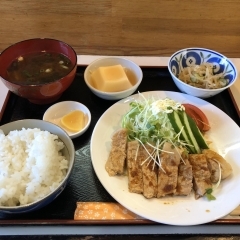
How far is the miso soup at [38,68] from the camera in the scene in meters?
1.67

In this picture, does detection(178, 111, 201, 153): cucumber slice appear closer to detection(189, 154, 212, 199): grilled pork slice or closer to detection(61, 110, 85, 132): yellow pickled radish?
detection(189, 154, 212, 199): grilled pork slice

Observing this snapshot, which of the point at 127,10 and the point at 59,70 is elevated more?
the point at 127,10

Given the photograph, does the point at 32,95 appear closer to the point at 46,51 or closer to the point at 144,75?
the point at 46,51

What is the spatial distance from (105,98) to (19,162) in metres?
0.66

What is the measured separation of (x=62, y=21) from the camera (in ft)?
6.97

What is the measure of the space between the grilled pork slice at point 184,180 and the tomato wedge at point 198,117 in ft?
1.11

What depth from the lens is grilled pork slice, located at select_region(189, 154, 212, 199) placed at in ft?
4.44

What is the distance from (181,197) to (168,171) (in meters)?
0.14

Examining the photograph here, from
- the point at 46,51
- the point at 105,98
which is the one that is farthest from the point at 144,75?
the point at 46,51

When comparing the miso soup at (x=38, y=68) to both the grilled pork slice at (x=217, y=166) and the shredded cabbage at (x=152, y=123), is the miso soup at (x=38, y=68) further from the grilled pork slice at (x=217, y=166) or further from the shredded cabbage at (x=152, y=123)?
A: the grilled pork slice at (x=217, y=166)

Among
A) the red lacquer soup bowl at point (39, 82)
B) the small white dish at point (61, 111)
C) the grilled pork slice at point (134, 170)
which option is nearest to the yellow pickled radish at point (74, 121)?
the small white dish at point (61, 111)

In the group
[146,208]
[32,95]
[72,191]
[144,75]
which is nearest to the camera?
[146,208]

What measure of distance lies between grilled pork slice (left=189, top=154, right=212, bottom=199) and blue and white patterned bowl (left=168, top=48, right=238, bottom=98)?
0.49 m

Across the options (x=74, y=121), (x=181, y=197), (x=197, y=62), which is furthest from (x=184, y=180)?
(x=197, y=62)
